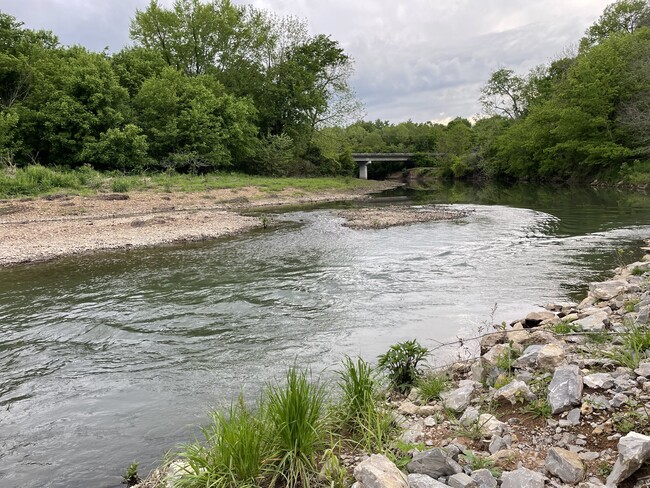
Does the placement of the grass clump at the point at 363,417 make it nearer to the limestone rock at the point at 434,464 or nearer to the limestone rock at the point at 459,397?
the limestone rock at the point at 434,464

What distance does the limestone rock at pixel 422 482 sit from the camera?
352cm

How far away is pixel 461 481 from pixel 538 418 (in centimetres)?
153

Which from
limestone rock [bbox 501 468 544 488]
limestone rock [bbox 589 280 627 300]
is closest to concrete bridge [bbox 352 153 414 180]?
limestone rock [bbox 589 280 627 300]

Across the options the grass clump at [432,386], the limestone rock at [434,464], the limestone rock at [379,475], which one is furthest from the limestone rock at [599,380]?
the limestone rock at [379,475]

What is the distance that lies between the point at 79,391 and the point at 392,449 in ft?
17.3

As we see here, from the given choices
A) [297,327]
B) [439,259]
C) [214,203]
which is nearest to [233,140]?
[214,203]

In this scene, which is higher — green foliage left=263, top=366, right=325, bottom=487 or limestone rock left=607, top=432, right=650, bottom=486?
limestone rock left=607, top=432, right=650, bottom=486

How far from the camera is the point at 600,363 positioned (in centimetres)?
542

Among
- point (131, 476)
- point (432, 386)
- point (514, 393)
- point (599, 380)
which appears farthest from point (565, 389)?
point (131, 476)

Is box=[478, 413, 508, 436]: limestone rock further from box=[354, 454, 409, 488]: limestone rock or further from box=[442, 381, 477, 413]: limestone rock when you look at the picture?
box=[354, 454, 409, 488]: limestone rock

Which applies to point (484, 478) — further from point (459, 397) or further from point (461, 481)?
point (459, 397)

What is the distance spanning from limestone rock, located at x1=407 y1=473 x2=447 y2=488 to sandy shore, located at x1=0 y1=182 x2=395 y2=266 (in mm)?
17215

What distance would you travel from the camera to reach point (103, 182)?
1396 inches

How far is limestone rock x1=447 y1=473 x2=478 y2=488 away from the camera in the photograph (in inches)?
140
